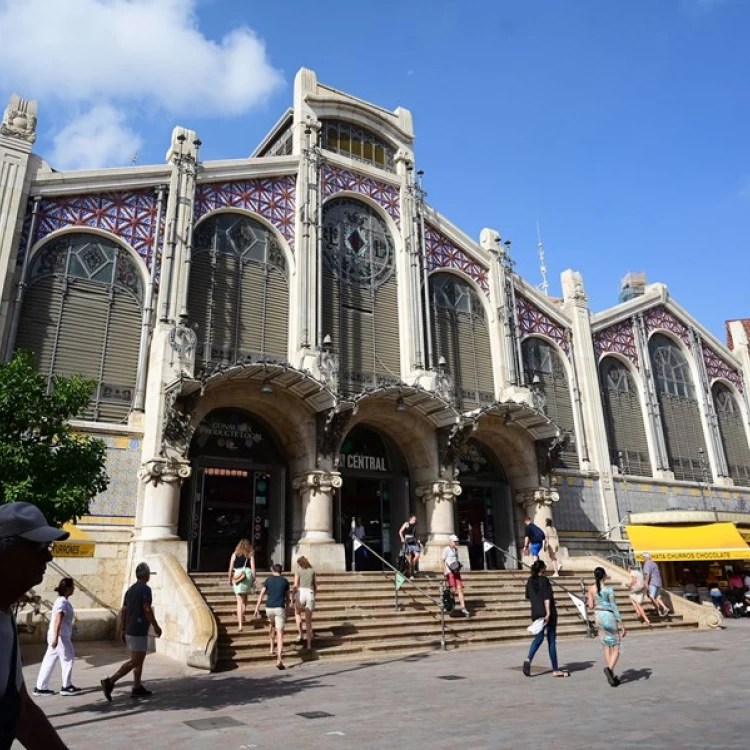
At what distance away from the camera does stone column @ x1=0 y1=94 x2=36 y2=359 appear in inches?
681

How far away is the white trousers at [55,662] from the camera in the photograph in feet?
30.5

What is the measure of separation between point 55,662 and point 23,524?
819cm

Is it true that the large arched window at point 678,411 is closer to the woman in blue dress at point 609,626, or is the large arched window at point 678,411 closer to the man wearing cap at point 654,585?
the man wearing cap at point 654,585

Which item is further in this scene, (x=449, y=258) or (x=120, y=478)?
(x=449, y=258)

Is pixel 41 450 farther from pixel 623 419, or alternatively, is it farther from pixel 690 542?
pixel 623 419

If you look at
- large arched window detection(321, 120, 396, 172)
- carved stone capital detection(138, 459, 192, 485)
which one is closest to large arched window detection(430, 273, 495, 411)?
large arched window detection(321, 120, 396, 172)

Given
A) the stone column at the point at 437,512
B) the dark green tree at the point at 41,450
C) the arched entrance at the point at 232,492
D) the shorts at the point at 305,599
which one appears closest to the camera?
the dark green tree at the point at 41,450

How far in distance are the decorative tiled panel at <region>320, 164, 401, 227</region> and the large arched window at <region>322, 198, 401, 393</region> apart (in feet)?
1.41

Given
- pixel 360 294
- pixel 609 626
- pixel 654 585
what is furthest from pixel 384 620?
pixel 360 294

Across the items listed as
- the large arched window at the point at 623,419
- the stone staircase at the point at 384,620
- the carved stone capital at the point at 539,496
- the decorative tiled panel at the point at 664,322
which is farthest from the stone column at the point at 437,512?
the decorative tiled panel at the point at 664,322

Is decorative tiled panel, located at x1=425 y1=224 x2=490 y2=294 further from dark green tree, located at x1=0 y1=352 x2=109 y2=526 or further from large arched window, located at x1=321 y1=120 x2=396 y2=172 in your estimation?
dark green tree, located at x1=0 y1=352 x2=109 y2=526

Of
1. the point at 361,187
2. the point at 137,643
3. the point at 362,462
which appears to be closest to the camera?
the point at 137,643

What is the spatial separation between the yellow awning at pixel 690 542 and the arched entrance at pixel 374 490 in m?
9.34

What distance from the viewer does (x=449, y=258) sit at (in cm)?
2561
